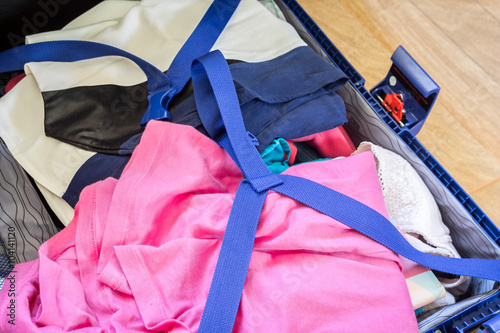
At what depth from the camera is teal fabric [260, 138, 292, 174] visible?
2.09 ft

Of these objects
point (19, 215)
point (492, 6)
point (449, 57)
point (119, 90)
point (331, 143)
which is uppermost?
point (492, 6)

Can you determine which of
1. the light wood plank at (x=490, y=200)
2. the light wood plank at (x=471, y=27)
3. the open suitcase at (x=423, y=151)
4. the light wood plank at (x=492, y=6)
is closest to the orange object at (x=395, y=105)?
the open suitcase at (x=423, y=151)

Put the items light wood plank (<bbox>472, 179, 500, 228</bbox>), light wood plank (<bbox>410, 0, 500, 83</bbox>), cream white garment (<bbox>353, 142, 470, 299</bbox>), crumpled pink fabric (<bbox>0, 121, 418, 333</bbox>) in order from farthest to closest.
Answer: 1. light wood plank (<bbox>410, 0, 500, 83</bbox>)
2. light wood plank (<bbox>472, 179, 500, 228</bbox>)
3. cream white garment (<bbox>353, 142, 470, 299</bbox>)
4. crumpled pink fabric (<bbox>0, 121, 418, 333</bbox>)

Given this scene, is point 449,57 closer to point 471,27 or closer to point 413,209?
point 471,27

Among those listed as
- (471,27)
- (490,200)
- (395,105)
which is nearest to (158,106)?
(395,105)

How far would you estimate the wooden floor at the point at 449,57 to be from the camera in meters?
0.89

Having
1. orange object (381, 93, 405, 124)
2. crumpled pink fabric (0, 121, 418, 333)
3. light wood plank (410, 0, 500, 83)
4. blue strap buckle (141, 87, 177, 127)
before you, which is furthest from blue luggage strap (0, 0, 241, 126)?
light wood plank (410, 0, 500, 83)

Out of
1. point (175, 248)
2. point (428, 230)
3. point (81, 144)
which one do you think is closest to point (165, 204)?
point (175, 248)

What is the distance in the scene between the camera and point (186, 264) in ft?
1.71

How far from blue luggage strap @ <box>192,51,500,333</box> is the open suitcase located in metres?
0.05

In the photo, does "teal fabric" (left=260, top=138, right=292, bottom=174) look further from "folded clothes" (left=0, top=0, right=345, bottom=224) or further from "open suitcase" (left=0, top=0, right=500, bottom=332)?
"open suitcase" (left=0, top=0, right=500, bottom=332)

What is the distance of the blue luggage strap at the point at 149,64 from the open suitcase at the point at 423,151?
15cm

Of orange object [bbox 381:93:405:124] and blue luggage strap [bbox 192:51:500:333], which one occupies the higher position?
orange object [bbox 381:93:405:124]

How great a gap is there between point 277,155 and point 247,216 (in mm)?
136
